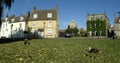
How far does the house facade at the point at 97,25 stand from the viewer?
9931 centimetres

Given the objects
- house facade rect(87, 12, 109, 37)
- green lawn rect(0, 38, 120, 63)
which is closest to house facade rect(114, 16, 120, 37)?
house facade rect(87, 12, 109, 37)

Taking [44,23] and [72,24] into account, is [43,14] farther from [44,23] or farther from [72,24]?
[72,24]

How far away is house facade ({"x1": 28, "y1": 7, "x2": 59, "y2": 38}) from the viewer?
315 feet

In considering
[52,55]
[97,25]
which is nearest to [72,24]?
[97,25]

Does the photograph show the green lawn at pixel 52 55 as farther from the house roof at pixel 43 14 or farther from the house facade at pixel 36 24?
the house roof at pixel 43 14

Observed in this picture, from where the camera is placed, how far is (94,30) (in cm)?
10075

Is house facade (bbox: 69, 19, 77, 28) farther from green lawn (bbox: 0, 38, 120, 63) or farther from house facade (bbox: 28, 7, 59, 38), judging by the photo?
green lawn (bbox: 0, 38, 120, 63)

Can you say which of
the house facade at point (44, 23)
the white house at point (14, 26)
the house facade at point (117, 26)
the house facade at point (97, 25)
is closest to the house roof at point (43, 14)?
the house facade at point (44, 23)

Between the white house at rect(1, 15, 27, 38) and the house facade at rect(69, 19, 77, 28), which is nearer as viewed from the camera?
the white house at rect(1, 15, 27, 38)

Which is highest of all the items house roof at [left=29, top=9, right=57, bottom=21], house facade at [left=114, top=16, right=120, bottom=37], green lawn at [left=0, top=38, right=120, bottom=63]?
house roof at [left=29, top=9, right=57, bottom=21]

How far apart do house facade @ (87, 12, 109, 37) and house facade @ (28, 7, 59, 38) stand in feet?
47.6

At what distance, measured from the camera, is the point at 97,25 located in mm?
101188

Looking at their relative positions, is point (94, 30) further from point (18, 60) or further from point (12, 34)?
point (18, 60)

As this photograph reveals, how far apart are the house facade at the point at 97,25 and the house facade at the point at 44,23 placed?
1450 cm
